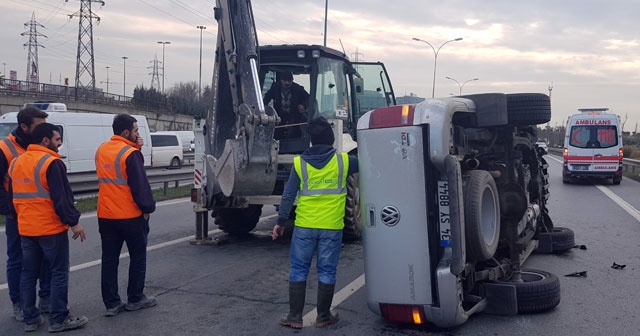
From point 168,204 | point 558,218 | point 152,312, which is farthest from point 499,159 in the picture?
point 168,204

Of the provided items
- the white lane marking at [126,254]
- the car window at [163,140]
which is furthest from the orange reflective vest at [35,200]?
the car window at [163,140]

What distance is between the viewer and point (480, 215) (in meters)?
5.62

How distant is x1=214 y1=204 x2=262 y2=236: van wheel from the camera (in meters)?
10.3

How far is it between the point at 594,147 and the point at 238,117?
61.1 ft

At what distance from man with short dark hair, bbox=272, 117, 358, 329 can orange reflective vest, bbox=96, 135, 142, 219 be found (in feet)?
4.72

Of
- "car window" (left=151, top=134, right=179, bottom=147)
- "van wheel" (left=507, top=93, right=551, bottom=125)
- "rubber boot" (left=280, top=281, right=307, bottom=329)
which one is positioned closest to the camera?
"rubber boot" (left=280, top=281, right=307, bottom=329)

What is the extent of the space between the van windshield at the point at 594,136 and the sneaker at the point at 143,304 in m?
20.3

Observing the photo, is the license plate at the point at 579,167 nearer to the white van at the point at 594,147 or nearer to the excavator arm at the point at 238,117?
the white van at the point at 594,147

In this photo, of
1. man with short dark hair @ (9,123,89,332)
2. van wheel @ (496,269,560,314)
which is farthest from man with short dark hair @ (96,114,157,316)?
van wheel @ (496,269,560,314)

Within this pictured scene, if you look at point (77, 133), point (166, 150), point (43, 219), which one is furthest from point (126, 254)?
point (166, 150)

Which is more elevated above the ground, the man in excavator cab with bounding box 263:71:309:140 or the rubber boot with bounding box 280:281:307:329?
the man in excavator cab with bounding box 263:71:309:140

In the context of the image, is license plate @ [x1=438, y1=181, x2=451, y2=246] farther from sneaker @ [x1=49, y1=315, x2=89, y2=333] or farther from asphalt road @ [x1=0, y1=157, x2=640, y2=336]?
sneaker @ [x1=49, y1=315, x2=89, y2=333]

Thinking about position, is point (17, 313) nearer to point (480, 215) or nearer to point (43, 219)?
point (43, 219)

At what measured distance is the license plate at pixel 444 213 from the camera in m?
5.29
